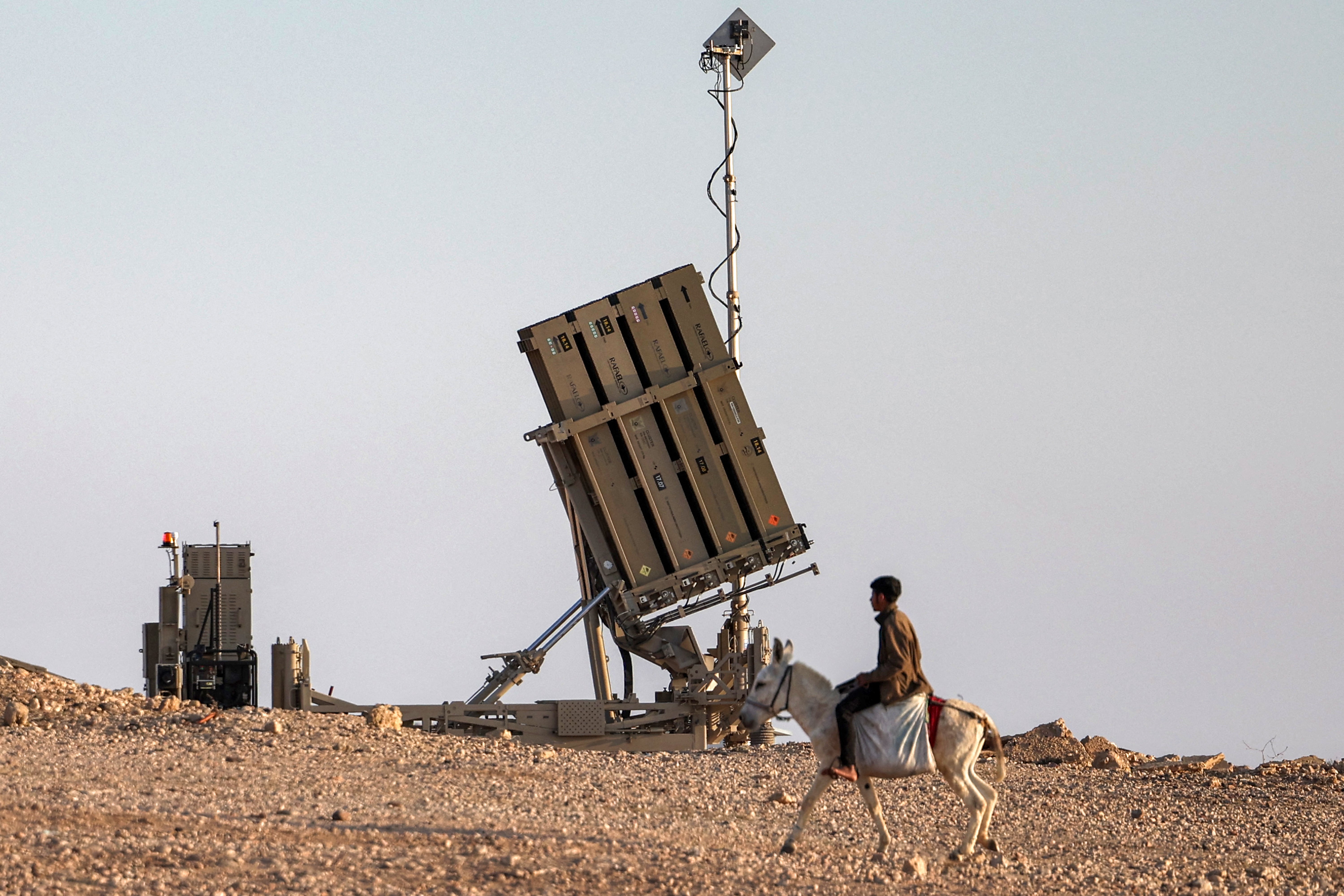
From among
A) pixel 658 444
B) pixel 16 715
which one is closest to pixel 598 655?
pixel 658 444

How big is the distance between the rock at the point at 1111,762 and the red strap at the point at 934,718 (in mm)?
9070

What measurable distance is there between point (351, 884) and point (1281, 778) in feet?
44.8

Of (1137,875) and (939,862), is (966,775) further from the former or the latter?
(1137,875)

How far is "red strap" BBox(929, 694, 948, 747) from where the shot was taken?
36.5ft

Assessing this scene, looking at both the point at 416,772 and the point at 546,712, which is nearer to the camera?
the point at 416,772

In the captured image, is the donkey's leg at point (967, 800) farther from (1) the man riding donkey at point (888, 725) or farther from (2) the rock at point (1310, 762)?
(2) the rock at point (1310, 762)

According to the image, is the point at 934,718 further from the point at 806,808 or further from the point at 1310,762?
the point at 1310,762

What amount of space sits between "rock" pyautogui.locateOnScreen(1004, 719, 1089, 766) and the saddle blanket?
9.37 m

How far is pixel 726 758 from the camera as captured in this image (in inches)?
717

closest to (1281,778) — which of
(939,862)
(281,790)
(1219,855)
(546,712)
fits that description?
(1219,855)

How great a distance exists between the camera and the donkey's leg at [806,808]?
11055mm

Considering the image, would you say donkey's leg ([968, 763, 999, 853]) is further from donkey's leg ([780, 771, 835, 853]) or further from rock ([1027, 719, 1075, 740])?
rock ([1027, 719, 1075, 740])

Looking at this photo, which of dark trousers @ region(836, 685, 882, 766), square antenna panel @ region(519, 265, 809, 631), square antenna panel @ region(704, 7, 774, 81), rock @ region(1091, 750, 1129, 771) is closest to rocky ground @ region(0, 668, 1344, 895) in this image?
rock @ region(1091, 750, 1129, 771)

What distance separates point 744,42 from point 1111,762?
10.1 metres
